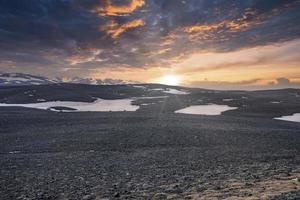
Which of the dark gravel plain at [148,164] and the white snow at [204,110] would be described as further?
the white snow at [204,110]

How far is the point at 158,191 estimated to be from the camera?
13492 mm

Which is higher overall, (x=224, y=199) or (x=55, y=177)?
(x=224, y=199)

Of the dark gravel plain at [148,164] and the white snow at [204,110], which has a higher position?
the dark gravel plain at [148,164]

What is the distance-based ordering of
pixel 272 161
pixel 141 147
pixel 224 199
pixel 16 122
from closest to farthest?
pixel 224 199 → pixel 272 161 → pixel 141 147 → pixel 16 122

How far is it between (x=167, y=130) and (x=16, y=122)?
967 inches

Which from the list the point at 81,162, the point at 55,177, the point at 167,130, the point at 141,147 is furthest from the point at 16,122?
the point at 55,177

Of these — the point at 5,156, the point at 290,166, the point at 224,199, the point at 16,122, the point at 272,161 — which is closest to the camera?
the point at 224,199

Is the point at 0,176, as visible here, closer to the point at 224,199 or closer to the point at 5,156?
the point at 5,156

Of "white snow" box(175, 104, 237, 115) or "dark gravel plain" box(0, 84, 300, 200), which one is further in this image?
"white snow" box(175, 104, 237, 115)

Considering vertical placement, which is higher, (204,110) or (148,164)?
(148,164)

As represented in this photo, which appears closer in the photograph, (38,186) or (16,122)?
(38,186)

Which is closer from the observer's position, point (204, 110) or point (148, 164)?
point (148, 164)

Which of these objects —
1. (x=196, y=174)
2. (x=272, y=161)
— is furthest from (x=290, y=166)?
(x=196, y=174)

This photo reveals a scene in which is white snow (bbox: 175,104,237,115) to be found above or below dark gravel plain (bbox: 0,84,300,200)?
below
